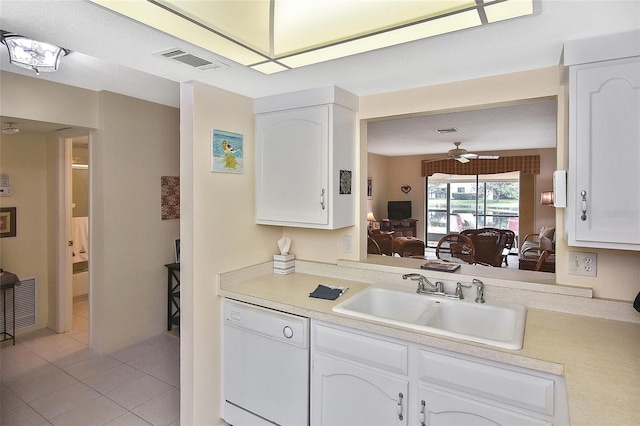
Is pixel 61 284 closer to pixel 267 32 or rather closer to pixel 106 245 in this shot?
pixel 106 245

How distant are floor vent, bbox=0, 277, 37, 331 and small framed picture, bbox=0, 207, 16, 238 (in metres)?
0.49

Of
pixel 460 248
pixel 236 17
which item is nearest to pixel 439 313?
pixel 236 17

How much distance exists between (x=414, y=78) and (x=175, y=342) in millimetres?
3170

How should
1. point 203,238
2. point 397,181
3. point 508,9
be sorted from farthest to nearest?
point 397,181, point 203,238, point 508,9

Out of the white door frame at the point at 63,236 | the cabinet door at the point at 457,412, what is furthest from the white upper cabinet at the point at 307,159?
the white door frame at the point at 63,236

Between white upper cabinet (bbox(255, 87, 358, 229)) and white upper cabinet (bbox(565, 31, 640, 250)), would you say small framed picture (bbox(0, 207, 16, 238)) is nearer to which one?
white upper cabinet (bbox(255, 87, 358, 229))

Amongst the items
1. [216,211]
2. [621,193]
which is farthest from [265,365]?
[621,193]

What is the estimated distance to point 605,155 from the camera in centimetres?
151

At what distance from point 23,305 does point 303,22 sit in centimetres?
400

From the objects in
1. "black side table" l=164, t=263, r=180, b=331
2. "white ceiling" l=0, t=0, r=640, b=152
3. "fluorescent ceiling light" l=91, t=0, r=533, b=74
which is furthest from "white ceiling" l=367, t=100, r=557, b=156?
"black side table" l=164, t=263, r=180, b=331

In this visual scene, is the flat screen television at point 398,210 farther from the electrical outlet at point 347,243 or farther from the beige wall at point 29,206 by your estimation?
the beige wall at point 29,206

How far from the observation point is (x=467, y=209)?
28.8 ft

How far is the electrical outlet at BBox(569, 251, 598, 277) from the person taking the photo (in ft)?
6.06

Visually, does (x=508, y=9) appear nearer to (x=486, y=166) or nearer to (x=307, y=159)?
(x=307, y=159)
